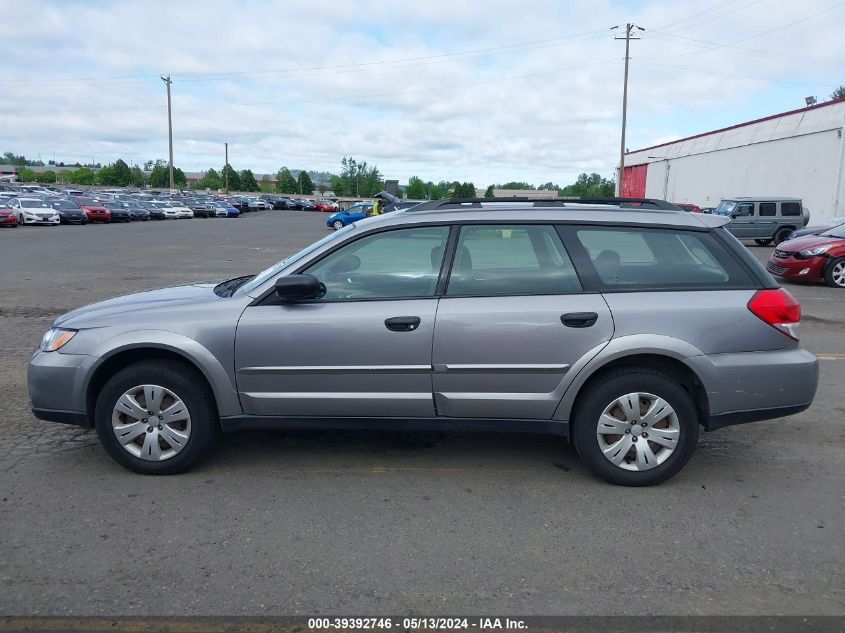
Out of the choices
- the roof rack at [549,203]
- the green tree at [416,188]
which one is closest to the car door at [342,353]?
the roof rack at [549,203]

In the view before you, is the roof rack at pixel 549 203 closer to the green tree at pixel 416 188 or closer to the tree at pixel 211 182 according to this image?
the green tree at pixel 416 188

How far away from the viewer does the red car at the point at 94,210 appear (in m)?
43.0

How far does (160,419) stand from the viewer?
14.3ft

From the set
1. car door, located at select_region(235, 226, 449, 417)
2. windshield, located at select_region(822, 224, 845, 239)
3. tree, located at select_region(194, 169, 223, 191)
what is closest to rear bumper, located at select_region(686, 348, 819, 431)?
car door, located at select_region(235, 226, 449, 417)

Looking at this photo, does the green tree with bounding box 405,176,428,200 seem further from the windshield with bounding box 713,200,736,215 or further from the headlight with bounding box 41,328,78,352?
the headlight with bounding box 41,328,78,352

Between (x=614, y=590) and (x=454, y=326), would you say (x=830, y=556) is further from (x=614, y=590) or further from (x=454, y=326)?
(x=454, y=326)

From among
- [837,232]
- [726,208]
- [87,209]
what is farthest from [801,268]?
[87,209]

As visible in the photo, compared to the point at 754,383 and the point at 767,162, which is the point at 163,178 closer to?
the point at 767,162

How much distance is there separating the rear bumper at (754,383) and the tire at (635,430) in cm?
16

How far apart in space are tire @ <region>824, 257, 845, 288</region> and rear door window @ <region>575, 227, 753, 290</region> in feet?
37.8

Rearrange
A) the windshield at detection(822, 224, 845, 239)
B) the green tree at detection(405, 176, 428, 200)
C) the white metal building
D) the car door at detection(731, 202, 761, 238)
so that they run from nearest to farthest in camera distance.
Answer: the windshield at detection(822, 224, 845, 239) < the car door at detection(731, 202, 761, 238) < the white metal building < the green tree at detection(405, 176, 428, 200)

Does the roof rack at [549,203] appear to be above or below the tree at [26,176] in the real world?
below

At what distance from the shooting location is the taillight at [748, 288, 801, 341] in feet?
14.0

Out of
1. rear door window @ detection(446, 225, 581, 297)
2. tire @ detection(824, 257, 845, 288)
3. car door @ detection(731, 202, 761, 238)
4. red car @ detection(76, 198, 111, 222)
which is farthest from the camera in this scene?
red car @ detection(76, 198, 111, 222)
